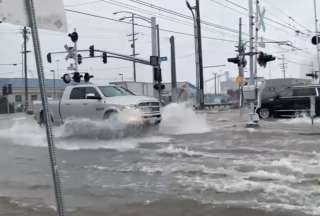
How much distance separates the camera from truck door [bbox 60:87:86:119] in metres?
19.7

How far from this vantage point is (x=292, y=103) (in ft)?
93.3

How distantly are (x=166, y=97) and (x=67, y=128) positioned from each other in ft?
123

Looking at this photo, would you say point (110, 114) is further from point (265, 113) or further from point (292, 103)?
point (265, 113)

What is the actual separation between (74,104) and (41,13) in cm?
1620

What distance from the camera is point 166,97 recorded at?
5694 centimetres

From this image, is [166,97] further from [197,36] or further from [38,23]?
[38,23]

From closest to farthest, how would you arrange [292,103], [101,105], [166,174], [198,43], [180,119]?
[166,174] < [101,105] < [180,119] < [292,103] < [198,43]

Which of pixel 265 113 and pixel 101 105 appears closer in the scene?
pixel 101 105

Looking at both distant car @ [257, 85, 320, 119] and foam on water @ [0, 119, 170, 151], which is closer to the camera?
foam on water @ [0, 119, 170, 151]

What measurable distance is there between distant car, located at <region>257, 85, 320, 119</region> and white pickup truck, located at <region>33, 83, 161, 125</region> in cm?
1090

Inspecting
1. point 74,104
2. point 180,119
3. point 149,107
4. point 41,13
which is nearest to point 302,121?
point 180,119

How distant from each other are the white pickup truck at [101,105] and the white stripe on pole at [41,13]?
46.9ft

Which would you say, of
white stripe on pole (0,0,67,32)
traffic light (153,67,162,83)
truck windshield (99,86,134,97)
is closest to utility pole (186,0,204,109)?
traffic light (153,67,162,83)

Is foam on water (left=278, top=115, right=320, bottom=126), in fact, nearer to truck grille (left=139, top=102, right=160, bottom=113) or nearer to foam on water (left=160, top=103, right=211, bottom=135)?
foam on water (left=160, top=103, right=211, bottom=135)
